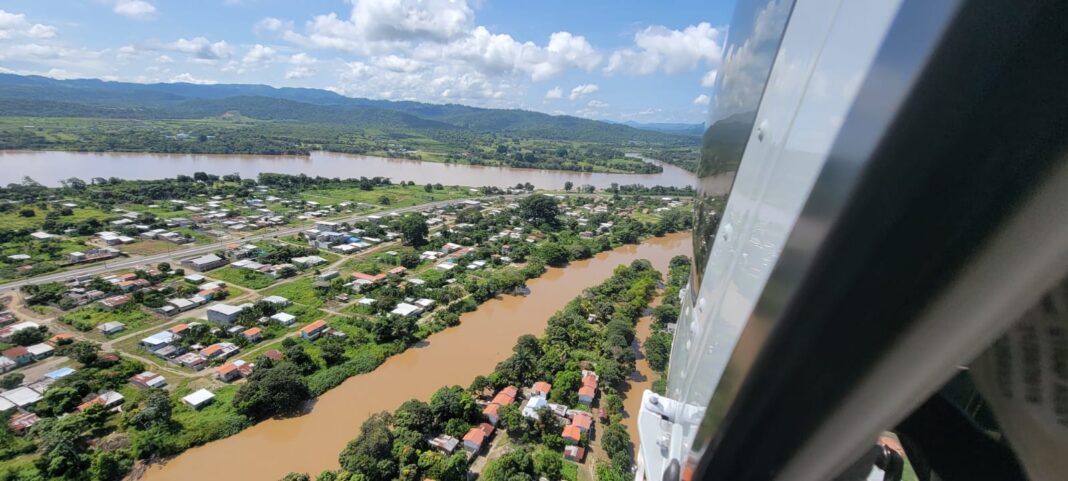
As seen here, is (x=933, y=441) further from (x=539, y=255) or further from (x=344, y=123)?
(x=344, y=123)

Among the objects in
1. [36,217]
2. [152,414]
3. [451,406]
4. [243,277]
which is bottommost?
[36,217]

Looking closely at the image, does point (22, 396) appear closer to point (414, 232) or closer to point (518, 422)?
point (518, 422)

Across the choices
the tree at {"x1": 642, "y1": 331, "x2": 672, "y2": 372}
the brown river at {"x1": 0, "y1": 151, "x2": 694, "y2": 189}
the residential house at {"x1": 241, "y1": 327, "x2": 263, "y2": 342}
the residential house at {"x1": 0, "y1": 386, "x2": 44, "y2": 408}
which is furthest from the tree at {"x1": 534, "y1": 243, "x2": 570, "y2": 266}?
the brown river at {"x1": 0, "y1": 151, "x2": 694, "y2": 189}

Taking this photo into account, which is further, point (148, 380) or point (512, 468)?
point (148, 380)

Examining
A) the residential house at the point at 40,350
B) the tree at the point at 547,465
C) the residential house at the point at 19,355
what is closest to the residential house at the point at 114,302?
the residential house at the point at 40,350

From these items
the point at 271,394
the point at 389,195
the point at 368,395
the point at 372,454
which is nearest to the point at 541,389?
the point at 372,454

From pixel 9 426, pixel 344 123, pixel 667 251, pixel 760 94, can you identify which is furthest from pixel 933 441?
pixel 344 123

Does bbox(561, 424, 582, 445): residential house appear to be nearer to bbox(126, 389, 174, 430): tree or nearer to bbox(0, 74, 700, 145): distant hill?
bbox(126, 389, 174, 430): tree

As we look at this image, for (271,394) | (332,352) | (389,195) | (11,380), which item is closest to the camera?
(271,394)
